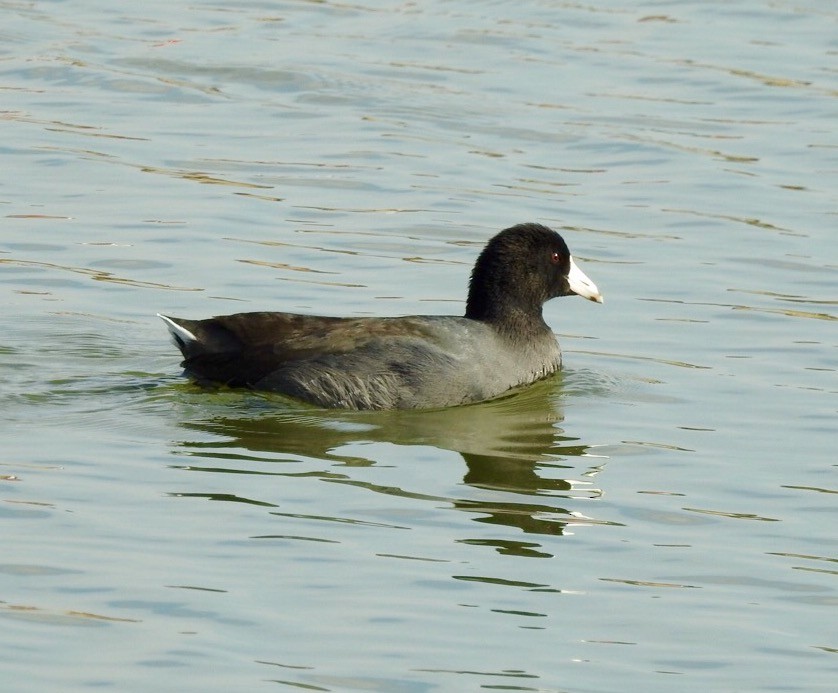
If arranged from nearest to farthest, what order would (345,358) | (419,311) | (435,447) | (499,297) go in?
(435,447)
(345,358)
(499,297)
(419,311)

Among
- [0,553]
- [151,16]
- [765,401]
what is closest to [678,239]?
[765,401]

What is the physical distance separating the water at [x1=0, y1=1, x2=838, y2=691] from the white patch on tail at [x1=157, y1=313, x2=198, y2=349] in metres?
0.34

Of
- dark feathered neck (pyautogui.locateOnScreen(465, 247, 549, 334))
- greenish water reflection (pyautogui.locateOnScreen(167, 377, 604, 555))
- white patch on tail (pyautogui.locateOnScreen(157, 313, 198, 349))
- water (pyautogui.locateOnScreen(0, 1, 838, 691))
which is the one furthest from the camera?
dark feathered neck (pyautogui.locateOnScreen(465, 247, 549, 334))

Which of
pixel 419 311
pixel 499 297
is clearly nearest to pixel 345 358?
pixel 499 297

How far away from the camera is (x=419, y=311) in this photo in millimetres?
11453

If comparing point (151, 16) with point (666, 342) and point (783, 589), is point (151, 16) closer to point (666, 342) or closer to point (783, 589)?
point (666, 342)

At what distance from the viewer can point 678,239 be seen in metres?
13.2

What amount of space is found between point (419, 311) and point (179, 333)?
7.13 feet

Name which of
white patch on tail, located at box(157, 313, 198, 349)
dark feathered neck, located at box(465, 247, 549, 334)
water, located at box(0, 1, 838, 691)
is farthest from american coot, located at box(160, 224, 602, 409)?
dark feathered neck, located at box(465, 247, 549, 334)

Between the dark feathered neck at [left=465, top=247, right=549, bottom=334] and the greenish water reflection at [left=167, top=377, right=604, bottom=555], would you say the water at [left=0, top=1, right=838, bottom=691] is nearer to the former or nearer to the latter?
the greenish water reflection at [left=167, top=377, right=604, bottom=555]

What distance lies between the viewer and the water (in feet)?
21.2

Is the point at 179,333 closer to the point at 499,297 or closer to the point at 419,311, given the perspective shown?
the point at 499,297

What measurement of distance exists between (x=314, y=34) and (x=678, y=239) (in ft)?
23.6

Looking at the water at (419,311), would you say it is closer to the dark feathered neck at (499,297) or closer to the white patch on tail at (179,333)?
the white patch on tail at (179,333)
